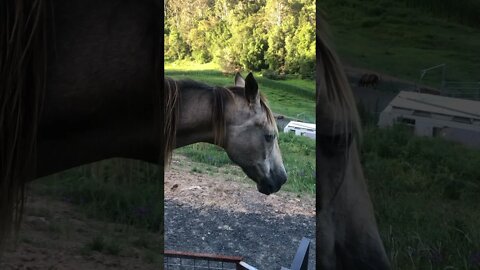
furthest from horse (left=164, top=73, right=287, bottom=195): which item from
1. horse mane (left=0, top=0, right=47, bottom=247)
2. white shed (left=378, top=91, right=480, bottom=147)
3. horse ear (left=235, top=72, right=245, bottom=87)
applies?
horse mane (left=0, top=0, right=47, bottom=247)

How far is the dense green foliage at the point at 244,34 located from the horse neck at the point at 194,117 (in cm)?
17

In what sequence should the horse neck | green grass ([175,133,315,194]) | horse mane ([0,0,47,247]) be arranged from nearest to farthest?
horse mane ([0,0,47,247]), green grass ([175,133,315,194]), the horse neck

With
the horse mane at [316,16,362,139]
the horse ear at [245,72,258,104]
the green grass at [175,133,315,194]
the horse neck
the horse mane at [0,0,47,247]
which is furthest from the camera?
the horse neck

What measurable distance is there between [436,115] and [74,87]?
4.26 feet

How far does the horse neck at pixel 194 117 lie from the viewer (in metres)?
2.97

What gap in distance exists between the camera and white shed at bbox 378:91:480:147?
2.04m

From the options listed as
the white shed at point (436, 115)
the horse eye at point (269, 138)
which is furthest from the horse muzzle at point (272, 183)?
the white shed at point (436, 115)

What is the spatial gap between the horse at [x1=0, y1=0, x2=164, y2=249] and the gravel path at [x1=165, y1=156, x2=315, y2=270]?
662 mm

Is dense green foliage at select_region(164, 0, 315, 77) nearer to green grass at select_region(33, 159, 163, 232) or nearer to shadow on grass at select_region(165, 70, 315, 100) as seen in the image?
shadow on grass at select_region(165, 70, 315, 100)

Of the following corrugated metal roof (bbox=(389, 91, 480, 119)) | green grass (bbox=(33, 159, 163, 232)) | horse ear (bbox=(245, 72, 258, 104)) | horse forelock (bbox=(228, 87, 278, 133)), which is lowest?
green grass (bbox=(33, 159, 163, 232))

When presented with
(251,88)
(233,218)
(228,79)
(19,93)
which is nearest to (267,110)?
(251,88)

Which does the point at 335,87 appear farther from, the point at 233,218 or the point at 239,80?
the point at 233,218

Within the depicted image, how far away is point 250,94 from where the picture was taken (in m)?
2.83

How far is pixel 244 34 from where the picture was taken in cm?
287
